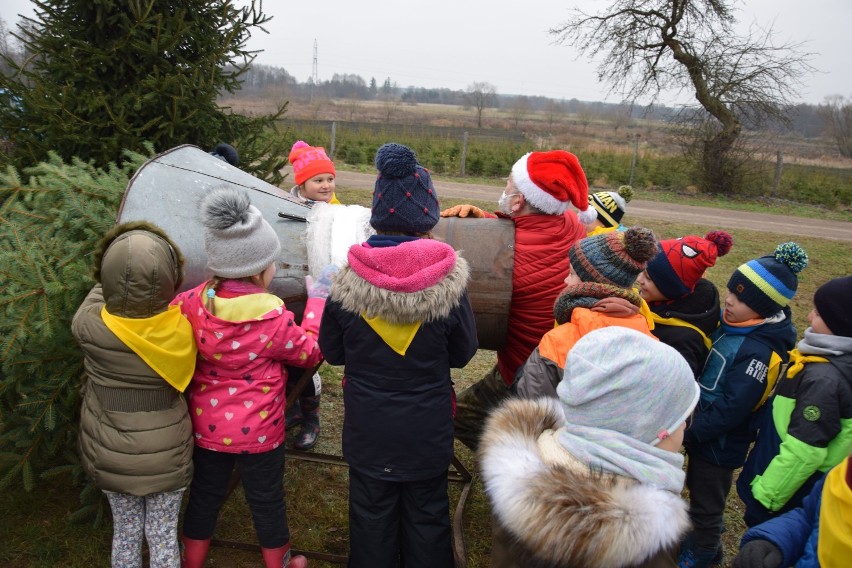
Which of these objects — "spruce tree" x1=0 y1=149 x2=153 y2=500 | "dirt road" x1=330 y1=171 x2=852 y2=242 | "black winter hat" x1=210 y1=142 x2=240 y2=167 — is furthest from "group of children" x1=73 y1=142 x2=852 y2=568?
"dirt road" x1=330 y1=171 x2=852 y2=242

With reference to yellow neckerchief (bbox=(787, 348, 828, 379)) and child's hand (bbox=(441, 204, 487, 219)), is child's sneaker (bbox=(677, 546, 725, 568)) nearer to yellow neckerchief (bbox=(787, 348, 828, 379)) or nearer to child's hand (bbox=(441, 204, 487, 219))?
yellow neckerchief (bbox=(787, 348, 828, 379))

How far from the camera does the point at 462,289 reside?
218cm

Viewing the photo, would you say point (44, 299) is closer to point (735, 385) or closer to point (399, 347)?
point (399, 347)

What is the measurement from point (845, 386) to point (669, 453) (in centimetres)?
107

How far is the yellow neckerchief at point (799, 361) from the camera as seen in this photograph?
7.51 ft

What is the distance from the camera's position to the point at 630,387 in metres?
1.57

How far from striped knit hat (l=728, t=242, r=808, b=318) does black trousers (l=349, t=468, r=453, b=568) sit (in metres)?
1.52

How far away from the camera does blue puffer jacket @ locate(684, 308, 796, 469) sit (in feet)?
8.57

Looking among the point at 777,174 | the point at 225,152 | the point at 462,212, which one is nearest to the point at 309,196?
the point at 225,152

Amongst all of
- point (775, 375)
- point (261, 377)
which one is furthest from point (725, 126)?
point (261, 377)

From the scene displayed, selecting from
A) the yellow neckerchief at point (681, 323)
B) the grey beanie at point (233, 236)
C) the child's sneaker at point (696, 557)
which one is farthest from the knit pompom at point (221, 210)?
the child's sneaker at point (696, 557)

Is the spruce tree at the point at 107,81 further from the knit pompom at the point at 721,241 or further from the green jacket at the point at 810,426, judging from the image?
the green jacket at the point at 810,426

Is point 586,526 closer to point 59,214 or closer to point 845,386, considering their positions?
point 845,386

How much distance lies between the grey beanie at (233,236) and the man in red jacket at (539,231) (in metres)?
0.96
